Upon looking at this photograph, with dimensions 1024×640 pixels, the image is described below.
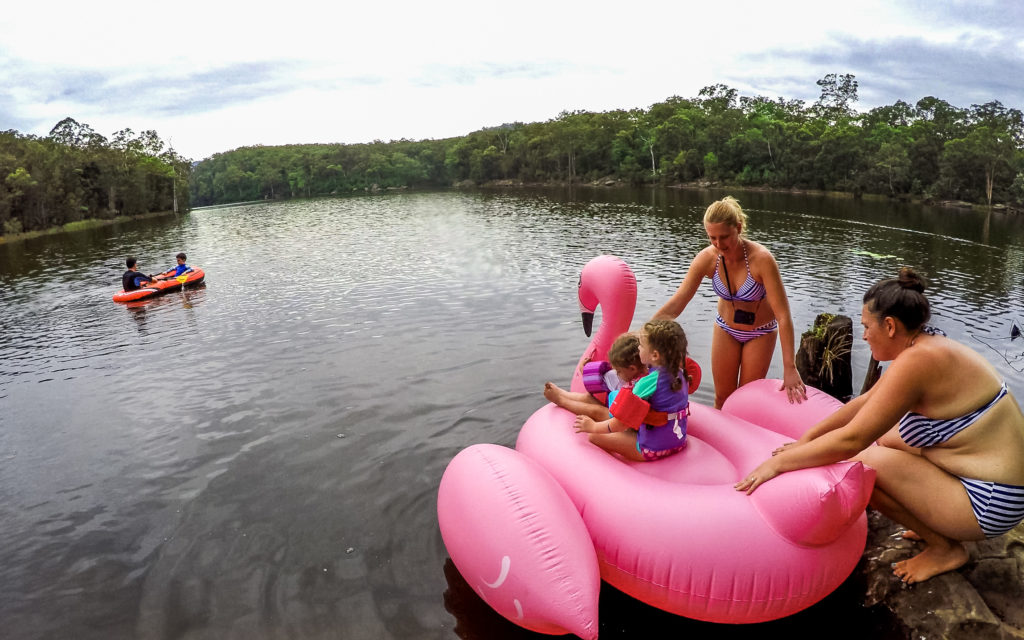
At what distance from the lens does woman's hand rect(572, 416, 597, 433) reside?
3531 mm

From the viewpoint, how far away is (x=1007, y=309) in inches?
420

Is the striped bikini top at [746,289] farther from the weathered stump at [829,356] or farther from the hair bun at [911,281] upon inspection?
the weathered stump at [829,356]

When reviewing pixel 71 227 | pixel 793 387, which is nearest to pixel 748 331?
pixel 793 387

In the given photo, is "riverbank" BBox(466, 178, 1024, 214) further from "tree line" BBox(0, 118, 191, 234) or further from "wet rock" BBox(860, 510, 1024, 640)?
"tree line" BBox(0, 118, 191, 234)

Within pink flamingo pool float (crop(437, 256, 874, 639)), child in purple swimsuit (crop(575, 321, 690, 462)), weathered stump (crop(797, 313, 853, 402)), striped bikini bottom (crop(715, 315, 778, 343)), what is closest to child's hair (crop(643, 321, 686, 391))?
child in purple swimsuit (crop(575, 321, 690, 462))

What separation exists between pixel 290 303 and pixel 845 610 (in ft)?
35.5

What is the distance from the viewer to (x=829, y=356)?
583 cm

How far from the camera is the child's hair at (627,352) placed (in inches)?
136

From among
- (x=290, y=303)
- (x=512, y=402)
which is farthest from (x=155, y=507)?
(x=290, y=303)

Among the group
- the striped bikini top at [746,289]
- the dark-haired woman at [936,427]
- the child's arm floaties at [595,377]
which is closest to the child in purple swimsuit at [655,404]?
the child's arm floaties at [595,377]

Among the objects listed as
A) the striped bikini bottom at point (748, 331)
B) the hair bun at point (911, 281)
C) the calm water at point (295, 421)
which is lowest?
the calm water at point (295, 421)

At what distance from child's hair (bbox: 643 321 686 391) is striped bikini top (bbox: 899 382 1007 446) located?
104 centimetres

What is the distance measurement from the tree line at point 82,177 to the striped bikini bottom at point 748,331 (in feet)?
125

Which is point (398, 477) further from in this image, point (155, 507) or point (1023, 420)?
point (1023, 420)
